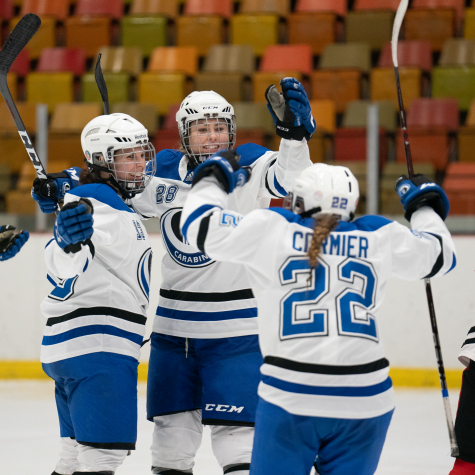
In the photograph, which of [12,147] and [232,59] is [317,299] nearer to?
[12,147]

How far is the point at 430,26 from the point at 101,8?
10.3 ft

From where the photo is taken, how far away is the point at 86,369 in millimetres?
2445

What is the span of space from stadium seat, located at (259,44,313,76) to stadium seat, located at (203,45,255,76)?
15cm

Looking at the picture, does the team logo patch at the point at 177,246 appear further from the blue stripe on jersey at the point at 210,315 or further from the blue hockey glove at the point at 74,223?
the blue hockey glove at the point at 74,223

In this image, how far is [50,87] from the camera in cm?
758

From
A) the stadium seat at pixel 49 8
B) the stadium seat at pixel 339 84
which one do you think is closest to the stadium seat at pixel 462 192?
the stadium seat at pixel 339 84

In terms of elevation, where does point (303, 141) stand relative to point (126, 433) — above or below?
above

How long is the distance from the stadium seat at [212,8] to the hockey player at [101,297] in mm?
5629

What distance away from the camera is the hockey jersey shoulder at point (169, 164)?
291cm

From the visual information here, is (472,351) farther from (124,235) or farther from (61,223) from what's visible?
(61,223)

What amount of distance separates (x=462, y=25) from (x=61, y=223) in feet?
19.9

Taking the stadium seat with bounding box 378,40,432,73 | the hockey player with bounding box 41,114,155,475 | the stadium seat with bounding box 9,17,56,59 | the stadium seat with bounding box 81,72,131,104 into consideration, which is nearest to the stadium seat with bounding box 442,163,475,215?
the stadium seat with bounding box 378,40,432,73

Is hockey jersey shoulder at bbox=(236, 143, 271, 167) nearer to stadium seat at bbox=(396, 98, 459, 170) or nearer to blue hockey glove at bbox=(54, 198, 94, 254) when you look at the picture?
blue hockey glove at bbox=(54, 198, 94, 254)

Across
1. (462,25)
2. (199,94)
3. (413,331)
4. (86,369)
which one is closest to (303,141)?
(199,94)
